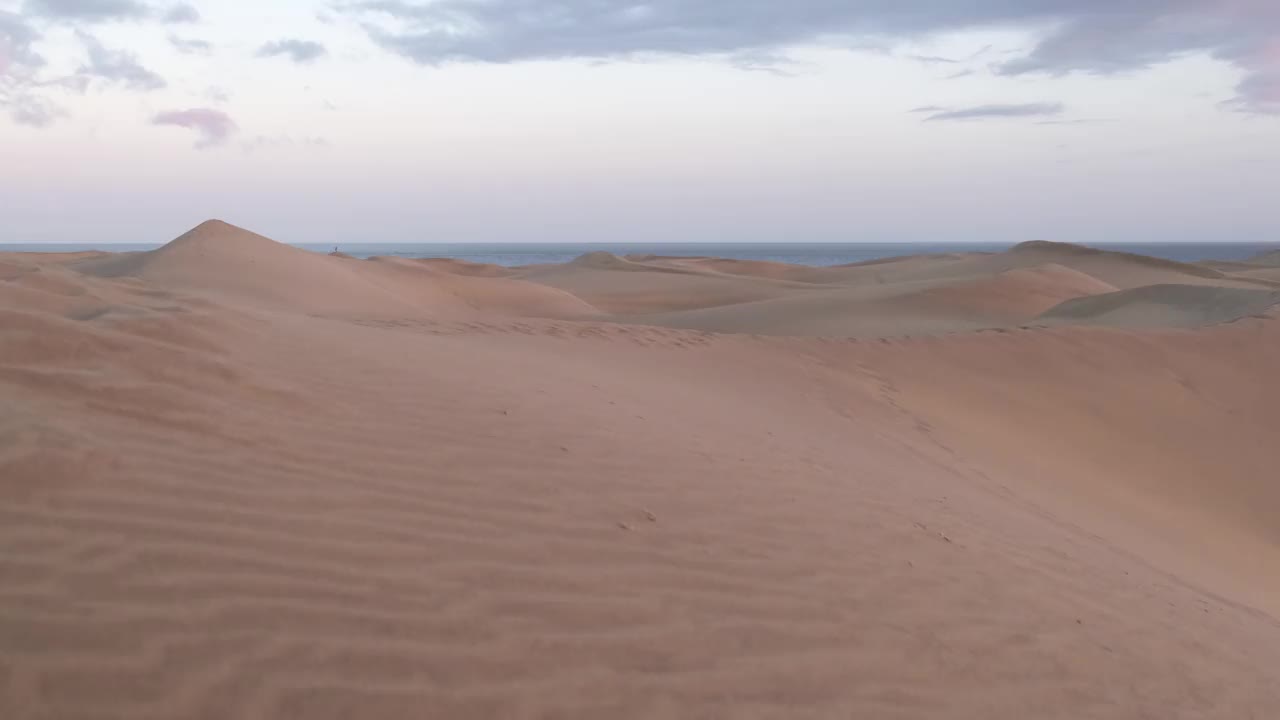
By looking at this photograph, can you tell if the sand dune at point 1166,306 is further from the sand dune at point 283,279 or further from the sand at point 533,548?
the sand dune at point 283,279

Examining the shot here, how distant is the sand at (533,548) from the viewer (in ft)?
9.02

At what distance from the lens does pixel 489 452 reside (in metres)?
4.70

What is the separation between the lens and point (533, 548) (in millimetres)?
3639

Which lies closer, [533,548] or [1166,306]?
[533,548]

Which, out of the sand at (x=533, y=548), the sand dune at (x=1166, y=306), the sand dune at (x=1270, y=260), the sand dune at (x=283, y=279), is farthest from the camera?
the sand dune at (x=1270, y=260)

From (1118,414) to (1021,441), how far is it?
201 cm

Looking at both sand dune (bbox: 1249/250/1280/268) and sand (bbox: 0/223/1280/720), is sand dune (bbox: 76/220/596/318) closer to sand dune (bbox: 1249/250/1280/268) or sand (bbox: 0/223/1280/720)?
sand (bbox: 0/223/1280/720)

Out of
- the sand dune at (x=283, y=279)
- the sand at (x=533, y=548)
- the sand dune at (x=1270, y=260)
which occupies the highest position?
the sand dune at (x=1270, y=260)

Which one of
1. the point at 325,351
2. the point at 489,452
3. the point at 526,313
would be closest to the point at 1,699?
the point at 489,452

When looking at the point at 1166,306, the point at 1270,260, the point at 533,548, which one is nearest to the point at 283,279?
the point at 533,548

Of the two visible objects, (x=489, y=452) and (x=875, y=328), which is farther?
(x=875, y=328)

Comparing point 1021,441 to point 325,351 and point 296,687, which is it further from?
point 296,687

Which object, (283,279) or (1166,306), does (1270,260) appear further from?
(283,279)

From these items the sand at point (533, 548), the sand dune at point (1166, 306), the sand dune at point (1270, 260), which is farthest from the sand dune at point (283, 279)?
the sand dune at point (1270, 260)
